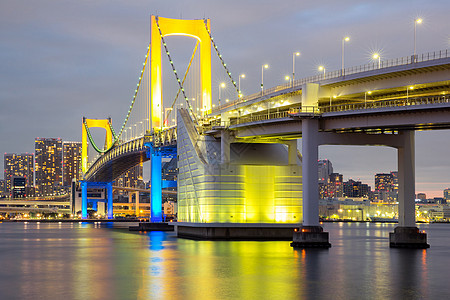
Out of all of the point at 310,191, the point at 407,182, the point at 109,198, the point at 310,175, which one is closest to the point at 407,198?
the point at 407,182

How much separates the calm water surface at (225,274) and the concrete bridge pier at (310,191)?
1.13 m

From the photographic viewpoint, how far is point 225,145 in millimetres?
64812

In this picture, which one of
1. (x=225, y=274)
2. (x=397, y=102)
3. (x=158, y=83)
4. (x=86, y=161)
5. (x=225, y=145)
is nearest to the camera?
(x=225, y=274)

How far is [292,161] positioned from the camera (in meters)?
64.5

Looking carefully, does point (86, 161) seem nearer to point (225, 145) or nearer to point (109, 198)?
point (109, 198)

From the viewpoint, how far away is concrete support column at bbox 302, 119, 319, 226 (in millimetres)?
48625

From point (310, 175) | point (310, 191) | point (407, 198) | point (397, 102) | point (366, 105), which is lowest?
point (407, 198)

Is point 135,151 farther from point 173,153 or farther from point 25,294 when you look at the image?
point 25,294

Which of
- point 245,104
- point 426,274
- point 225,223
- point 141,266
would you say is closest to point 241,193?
point 225,223

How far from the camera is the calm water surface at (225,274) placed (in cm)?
2702

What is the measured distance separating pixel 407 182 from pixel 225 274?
71.4 feet

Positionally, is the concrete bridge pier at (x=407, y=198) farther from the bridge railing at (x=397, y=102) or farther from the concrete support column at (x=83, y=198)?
the concrete support column at (x=83, y=198)

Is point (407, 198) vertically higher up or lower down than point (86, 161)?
lower down

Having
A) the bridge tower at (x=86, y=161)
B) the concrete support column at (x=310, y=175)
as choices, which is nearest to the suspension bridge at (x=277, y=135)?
the concrete support column at (x=310, y=175)
